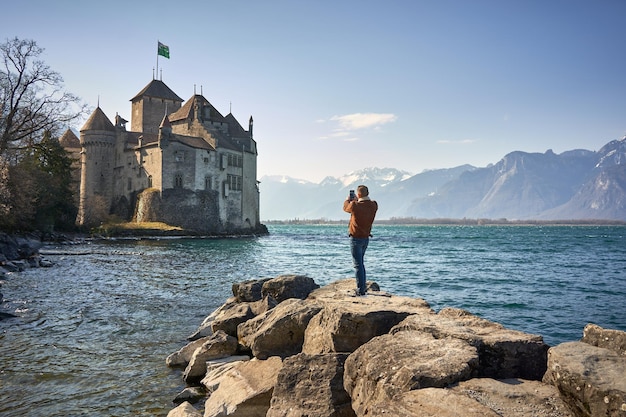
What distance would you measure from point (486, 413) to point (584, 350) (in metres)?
1.49

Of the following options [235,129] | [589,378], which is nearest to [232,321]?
[589,378]

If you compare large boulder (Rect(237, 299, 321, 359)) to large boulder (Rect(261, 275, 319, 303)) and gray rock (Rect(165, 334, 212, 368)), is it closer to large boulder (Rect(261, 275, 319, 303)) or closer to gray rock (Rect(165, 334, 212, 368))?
gray rock (Rect(165, 334, 212, 368))

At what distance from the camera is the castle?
2729 inches

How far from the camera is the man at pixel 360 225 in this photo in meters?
9.21

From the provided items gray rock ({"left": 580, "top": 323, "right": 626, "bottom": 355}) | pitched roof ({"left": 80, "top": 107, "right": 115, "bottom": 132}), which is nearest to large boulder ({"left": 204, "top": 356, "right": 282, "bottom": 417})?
gray rock ({"left": 580, "top": 323, "right": 626, "bottom": 355})

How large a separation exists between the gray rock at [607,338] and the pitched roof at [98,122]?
81554 mm

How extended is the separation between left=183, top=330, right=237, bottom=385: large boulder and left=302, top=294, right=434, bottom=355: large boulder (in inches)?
83.5

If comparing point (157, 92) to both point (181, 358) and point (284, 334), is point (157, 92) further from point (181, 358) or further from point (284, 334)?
point (284, 334)

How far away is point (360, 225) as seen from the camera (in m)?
9.30

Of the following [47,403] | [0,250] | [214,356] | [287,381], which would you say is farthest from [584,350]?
[0,250]

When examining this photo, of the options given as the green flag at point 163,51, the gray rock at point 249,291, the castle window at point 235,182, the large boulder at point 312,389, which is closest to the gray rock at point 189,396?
the large boulder at point 312,389

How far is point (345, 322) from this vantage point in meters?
6.51

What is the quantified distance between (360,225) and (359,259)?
27.4 inches

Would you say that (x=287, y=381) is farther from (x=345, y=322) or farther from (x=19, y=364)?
(x=19, y=364)
